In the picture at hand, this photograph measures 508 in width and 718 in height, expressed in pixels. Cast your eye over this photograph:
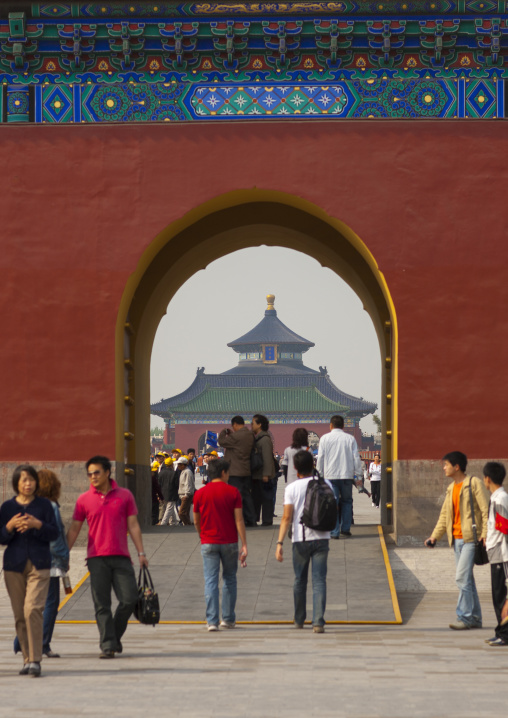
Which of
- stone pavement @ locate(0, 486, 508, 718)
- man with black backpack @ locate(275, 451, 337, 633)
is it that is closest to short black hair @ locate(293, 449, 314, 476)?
man with black backpack @ locate(275, 451, 337, 633)

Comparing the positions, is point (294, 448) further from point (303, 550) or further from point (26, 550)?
point (26, 550)

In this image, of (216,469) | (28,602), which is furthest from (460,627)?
(28,602)

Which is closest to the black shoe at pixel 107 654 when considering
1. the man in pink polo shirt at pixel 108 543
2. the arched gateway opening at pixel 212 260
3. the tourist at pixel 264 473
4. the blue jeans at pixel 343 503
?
the man in pink polo shirt at pixel 108 543

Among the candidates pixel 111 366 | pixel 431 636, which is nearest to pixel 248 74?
pixel 111 366

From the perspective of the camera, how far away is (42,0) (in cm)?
1277

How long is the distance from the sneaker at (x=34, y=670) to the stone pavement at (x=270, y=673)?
0.07 meters

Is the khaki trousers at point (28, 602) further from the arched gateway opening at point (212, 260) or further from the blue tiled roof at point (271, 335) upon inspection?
the blue tiled roof at point (271, 335)

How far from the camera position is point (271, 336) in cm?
8306

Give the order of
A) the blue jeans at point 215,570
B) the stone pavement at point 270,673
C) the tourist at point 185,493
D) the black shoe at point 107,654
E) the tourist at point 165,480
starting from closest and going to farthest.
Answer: the stone pavement at point 270,673 → the black shoe at point 107,654 → the blue jeans at point 215,570 → the tourist at point 185,493 → the tourist at point 165,480

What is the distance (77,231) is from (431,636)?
616 cm

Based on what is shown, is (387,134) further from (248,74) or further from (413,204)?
(248,74)

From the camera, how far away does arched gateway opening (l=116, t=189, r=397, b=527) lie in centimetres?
1394

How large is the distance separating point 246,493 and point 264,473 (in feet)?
1.02

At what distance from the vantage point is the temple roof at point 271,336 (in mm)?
81938
